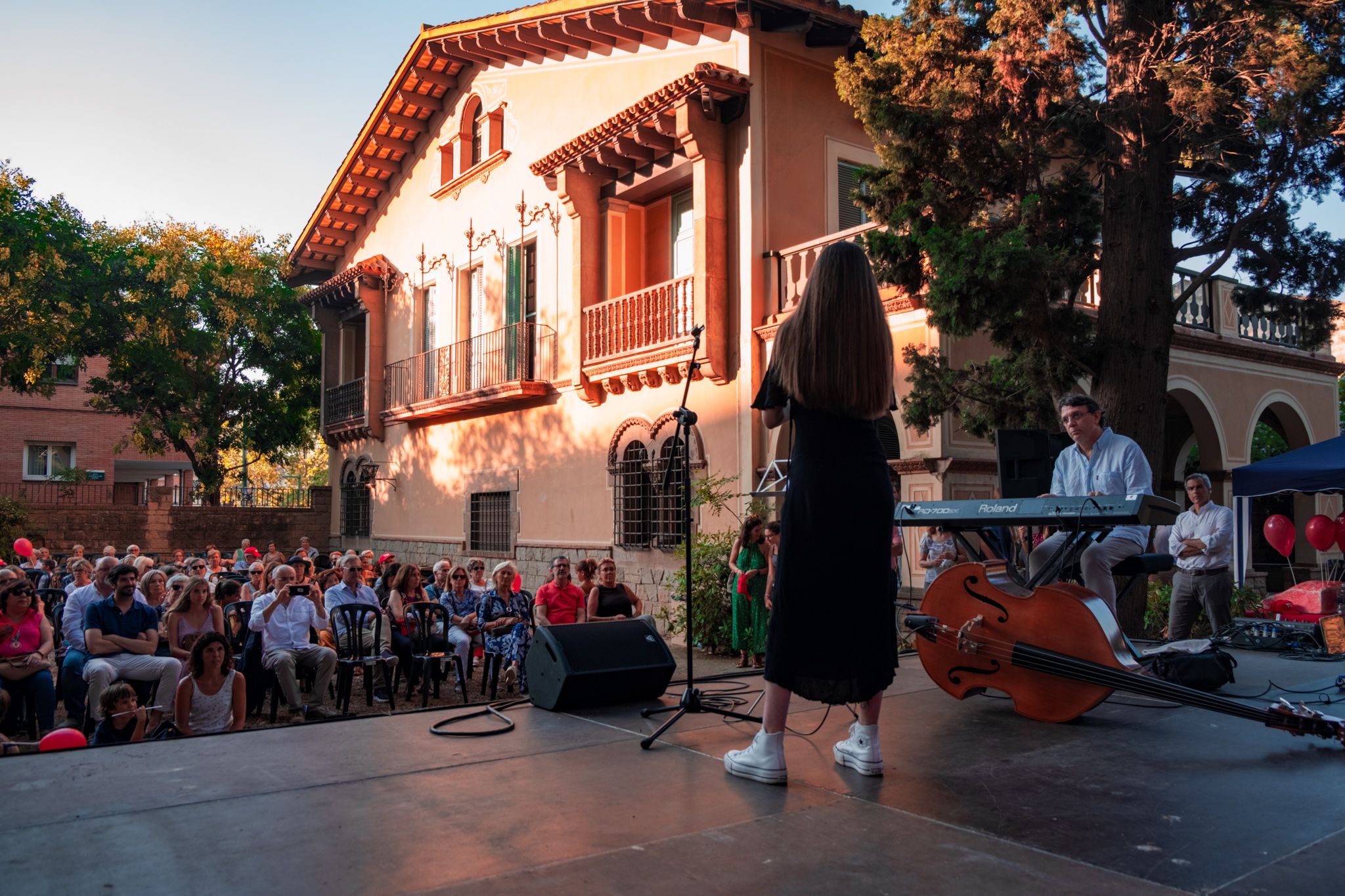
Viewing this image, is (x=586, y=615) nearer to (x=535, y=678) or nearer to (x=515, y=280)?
(x=535, y=678)

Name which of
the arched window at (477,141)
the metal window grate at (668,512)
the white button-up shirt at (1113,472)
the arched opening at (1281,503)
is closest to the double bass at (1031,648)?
the white button-up shirt at (1113,472)

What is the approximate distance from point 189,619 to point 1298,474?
1097cm

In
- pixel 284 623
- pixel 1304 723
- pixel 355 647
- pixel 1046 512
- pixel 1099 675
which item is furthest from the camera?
pixel 355 647

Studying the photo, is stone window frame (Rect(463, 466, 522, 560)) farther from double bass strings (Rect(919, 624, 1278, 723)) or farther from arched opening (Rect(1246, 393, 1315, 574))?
double bass strings (Rect(919, 624, 1278, 723))

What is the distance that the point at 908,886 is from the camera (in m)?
2.58

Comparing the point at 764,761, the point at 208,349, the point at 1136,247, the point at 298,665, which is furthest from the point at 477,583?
the point at 208,349

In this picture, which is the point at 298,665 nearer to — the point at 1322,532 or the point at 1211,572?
the point at 1211,572

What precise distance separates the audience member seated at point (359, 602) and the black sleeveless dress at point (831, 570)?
683 cm

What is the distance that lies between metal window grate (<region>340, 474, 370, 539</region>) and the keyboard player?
20.5 metres

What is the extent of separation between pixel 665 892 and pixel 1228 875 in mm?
1489

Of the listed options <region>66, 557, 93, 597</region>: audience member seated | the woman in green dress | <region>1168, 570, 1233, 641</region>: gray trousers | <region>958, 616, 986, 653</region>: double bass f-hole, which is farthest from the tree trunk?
<region>66, 557, 93, 597</region>: audience member seated

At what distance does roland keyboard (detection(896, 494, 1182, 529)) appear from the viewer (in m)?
4.45

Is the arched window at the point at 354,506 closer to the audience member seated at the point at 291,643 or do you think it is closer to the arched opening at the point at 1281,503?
the audience member seated at the point at 291,643

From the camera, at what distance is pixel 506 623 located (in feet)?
34.4
